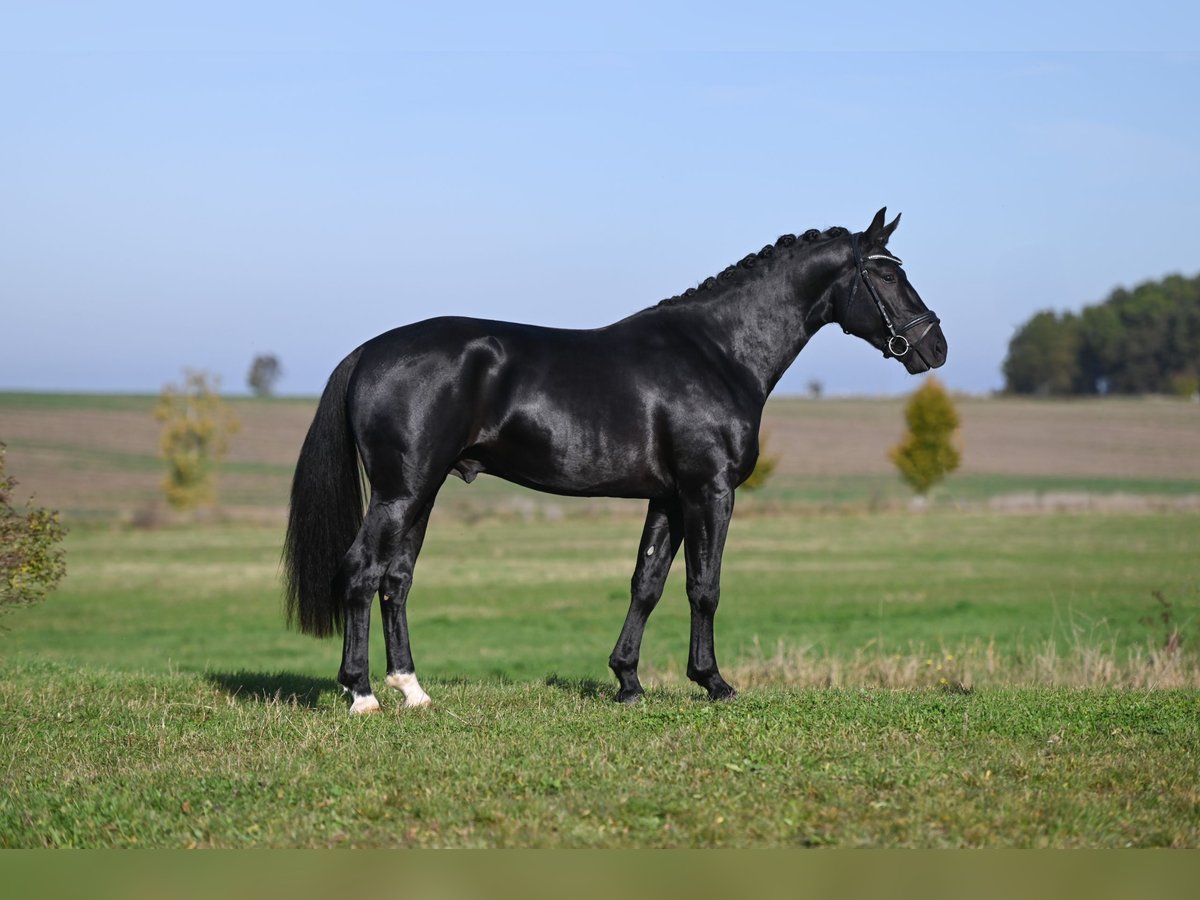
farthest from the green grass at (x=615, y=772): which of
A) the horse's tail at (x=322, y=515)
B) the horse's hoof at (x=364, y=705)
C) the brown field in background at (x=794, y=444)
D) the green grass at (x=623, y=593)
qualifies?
the brown field in background at (x=794, y=444)

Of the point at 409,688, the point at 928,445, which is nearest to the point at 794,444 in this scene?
the point at 928,445

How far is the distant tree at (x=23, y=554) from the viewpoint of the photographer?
371 inches

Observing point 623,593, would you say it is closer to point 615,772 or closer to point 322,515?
point 322,515

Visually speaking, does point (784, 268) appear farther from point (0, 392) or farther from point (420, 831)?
point (0, 392)

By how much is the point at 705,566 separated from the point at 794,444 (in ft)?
286

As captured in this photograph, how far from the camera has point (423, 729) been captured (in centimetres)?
752

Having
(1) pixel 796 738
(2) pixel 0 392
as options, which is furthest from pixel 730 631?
(2) pixel 0 392

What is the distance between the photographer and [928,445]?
73.8 meters

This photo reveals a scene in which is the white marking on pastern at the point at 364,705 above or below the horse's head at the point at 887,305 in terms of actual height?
below

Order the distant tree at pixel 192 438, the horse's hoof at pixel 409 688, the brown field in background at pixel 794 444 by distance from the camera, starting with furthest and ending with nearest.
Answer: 1. the brown field in background at pixel 794 444
2. the distant tree at pixel 192 438
3. the horse's hoof at pixel 409 688

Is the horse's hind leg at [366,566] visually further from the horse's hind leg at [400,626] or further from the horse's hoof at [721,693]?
the horse's hoof at [721,693]

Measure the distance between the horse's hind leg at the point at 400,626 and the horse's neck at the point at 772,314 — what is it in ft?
8.16

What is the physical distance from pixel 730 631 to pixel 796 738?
1896 cm

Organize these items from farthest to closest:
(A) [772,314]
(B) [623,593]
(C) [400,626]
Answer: (B) [623,593], (A) [772,314], (C) [400,626]
